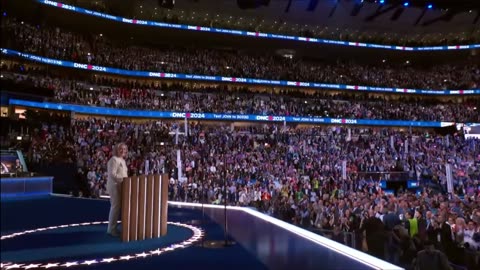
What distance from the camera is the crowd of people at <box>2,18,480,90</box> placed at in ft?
108

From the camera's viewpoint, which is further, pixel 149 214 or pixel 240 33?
pixel 240 33

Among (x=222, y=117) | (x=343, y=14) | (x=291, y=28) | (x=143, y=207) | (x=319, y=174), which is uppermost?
(x=343, y=14)

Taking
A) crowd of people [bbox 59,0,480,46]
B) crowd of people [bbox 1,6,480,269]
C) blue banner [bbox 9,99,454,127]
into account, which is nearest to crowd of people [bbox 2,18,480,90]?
crowd of people [bbox 1,6,480,269]

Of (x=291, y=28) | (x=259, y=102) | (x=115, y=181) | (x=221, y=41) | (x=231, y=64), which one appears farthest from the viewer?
(x=291, y=28)

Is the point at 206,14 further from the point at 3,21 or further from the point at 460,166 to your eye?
the point at 3,21

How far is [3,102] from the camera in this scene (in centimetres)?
274

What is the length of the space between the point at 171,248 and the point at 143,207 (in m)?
1.10

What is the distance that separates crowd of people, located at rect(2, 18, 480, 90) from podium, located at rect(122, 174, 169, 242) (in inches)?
990

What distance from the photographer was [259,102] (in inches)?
1453

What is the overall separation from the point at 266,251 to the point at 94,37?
3590cm

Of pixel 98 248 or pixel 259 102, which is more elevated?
pixel 259 102

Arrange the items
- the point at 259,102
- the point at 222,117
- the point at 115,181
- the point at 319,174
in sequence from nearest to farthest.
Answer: the point at 115,181
the point at 319,174
the point at 222,117
the point at 259,102

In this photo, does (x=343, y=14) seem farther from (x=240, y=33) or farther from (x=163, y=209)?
(x=163, y=209)

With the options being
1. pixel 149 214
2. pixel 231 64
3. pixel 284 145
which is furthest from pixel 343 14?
pixel 149 214
